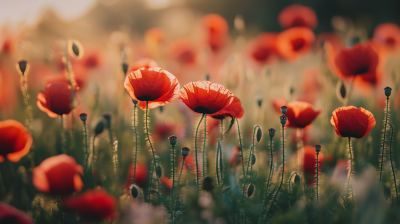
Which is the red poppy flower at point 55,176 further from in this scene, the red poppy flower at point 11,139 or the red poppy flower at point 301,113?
the red poppy flower at point 301,113

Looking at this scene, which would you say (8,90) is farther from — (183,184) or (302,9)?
(302,9)

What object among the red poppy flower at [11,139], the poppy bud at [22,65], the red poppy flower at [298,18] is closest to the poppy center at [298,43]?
the red poppy flower at [298,18]

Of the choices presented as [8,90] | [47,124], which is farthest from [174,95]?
[8,90]

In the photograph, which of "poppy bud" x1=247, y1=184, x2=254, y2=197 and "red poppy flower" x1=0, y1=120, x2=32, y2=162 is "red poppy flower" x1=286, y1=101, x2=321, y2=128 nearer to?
"poppy bud" x1=247, y1=184, x2=254, y2=197

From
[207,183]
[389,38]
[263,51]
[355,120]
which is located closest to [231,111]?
[207,183]

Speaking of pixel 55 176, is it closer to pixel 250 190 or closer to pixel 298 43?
pixel 250 190

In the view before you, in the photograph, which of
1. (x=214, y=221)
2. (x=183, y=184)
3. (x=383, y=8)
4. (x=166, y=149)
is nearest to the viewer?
(x=214, y=221)

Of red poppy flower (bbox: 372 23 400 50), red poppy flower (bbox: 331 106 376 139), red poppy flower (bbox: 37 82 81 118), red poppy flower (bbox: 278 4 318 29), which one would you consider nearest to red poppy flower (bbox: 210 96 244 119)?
red poppy flower (bbox: 331 106 376 139)
